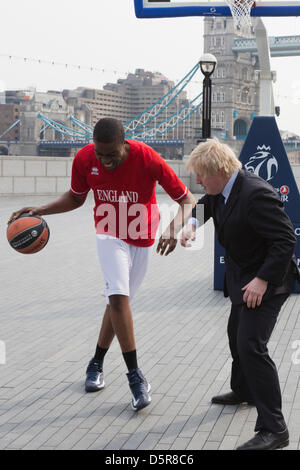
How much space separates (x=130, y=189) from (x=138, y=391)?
1.14m

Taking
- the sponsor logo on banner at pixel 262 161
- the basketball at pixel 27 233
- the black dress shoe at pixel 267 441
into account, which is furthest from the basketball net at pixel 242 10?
the black dress shoe at pixel 267 441

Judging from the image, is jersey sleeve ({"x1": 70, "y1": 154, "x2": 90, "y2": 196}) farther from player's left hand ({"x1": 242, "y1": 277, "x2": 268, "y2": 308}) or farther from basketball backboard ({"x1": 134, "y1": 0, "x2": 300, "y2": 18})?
basketball backboard ({"x1": 134, "y1": 0, "x2": 300, "y2": 18})

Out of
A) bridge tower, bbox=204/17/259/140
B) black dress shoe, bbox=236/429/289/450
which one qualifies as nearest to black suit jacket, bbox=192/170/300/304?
black dress shoe, bbox=236/429/289/450

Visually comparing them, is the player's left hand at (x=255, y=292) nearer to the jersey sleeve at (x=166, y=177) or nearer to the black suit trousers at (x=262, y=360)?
the black suit trousers at (x=262, y=360)

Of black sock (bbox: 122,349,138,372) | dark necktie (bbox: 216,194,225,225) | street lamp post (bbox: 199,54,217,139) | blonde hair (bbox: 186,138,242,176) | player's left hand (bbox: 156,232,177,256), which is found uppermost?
street lamp post (bbox: 199,54,217,139)

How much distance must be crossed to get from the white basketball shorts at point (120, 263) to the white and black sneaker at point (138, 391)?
0.47 m

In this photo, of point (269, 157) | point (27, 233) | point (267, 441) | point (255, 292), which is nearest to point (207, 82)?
point (269, 157)

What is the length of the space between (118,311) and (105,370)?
0.89m

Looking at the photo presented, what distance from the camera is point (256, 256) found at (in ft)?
11.0

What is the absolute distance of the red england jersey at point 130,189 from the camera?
12.7ft

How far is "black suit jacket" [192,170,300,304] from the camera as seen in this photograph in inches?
126

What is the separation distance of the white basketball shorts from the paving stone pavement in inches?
27.1

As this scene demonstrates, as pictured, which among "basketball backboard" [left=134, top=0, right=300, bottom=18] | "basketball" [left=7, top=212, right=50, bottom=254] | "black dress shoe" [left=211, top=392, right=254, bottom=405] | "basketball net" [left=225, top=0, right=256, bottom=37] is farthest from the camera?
"basketball backboard" [left=134, top=0, right=300, bottom=18]

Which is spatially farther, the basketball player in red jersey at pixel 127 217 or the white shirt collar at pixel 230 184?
the basketball player in red jersey at pixel 127 217
